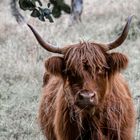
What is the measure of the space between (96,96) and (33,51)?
789 centimetres

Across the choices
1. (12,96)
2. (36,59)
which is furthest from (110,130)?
(36,59)

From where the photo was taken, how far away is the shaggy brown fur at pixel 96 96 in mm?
5949

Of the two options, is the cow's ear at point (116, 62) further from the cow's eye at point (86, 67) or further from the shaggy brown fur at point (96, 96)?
the cow's eye at point (86, 67)

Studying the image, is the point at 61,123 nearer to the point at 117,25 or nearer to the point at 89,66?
the point at 89,66

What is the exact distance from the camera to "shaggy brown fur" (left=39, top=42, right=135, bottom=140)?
234 inches

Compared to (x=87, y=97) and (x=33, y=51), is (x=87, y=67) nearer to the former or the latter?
(x=87, y=97)

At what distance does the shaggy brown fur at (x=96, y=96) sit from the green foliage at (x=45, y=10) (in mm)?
1481

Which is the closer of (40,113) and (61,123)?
(61,123)

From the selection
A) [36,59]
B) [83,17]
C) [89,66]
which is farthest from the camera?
[83,17]

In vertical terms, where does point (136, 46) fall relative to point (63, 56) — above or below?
below

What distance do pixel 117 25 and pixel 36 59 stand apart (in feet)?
12.6

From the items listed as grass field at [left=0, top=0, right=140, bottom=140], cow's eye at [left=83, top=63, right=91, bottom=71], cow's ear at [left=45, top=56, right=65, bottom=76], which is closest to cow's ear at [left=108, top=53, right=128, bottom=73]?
cow's eye at [left=83, top=63, right=91, bottom=71]

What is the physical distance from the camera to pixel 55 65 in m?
6.12

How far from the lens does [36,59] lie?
42.4 feet
